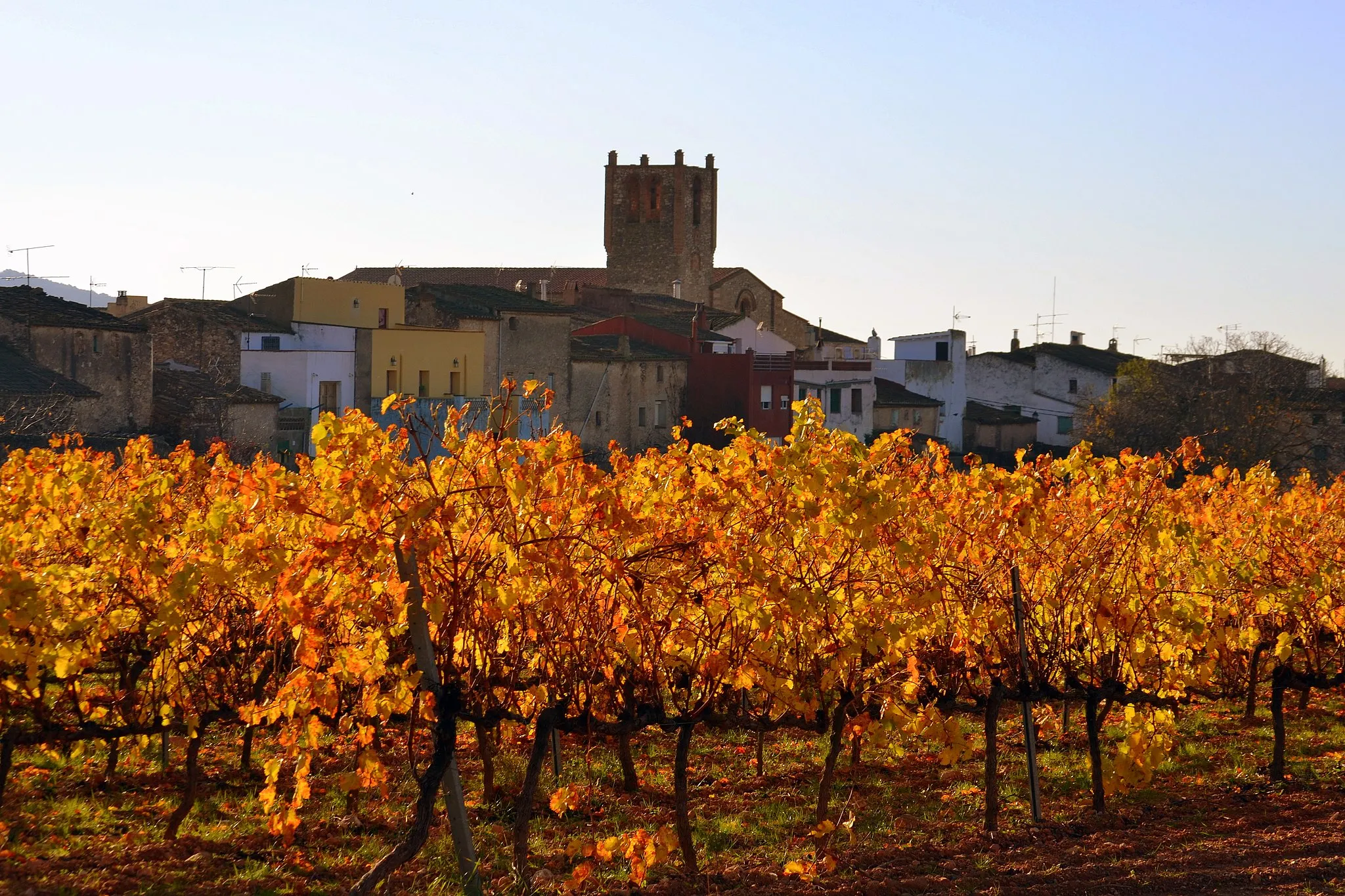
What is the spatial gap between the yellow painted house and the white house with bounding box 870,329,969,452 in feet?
62.1

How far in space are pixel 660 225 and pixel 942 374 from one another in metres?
29.0

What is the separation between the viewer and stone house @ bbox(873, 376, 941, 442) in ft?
172

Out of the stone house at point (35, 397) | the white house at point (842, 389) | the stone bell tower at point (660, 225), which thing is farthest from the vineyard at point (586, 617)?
the stone bell tower at point (660, 225)

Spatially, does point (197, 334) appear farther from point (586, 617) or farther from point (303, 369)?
point (586, 617)

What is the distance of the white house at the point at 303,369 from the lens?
38594mm

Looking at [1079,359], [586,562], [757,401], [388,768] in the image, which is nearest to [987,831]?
[586,562]

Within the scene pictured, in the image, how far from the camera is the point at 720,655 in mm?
9922

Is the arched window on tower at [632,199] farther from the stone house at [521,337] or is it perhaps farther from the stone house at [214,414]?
the stone house at [214,414]

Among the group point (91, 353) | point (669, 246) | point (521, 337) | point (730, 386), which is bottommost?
point (91, 353)

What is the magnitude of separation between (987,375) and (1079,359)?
3.60 m

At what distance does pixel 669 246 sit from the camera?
80312mm

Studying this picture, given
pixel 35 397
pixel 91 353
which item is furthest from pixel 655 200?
pixel 35 397

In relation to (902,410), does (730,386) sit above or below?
above

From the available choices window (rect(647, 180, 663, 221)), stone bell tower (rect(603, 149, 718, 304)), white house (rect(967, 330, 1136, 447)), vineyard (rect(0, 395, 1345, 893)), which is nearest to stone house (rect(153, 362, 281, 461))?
vineyard (rect(0, 395, 1345, 893))
